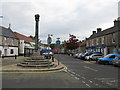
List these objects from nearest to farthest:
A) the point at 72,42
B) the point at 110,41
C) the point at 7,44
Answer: the point at 110,41
the point at 7,44
the point at 72,42

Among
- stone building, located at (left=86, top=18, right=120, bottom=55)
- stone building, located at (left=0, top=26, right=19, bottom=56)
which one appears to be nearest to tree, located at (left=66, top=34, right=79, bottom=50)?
stone building, located at (left=86, top=18, right=120, bottom=55)

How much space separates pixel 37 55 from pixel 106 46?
23865 millimetres

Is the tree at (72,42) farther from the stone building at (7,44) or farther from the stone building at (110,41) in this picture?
the stone building at (7,44)

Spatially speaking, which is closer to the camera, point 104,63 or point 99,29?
point 104,63

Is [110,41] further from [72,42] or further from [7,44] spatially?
[72,42]

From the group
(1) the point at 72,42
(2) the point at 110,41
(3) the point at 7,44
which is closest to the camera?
(2) the point at 110,41

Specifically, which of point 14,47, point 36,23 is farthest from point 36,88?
point 14,47

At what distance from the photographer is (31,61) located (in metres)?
17.0

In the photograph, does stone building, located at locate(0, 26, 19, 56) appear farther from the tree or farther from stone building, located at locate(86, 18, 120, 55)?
the tree

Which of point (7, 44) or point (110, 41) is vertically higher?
point (110, 41)

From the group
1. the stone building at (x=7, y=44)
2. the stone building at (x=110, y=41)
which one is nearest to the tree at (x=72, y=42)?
the stone building at (x=110, y=41)

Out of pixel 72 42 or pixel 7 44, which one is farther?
pixel 72 42

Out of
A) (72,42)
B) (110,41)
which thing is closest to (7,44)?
(110,41)

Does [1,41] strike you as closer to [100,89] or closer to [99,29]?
[99,29]
